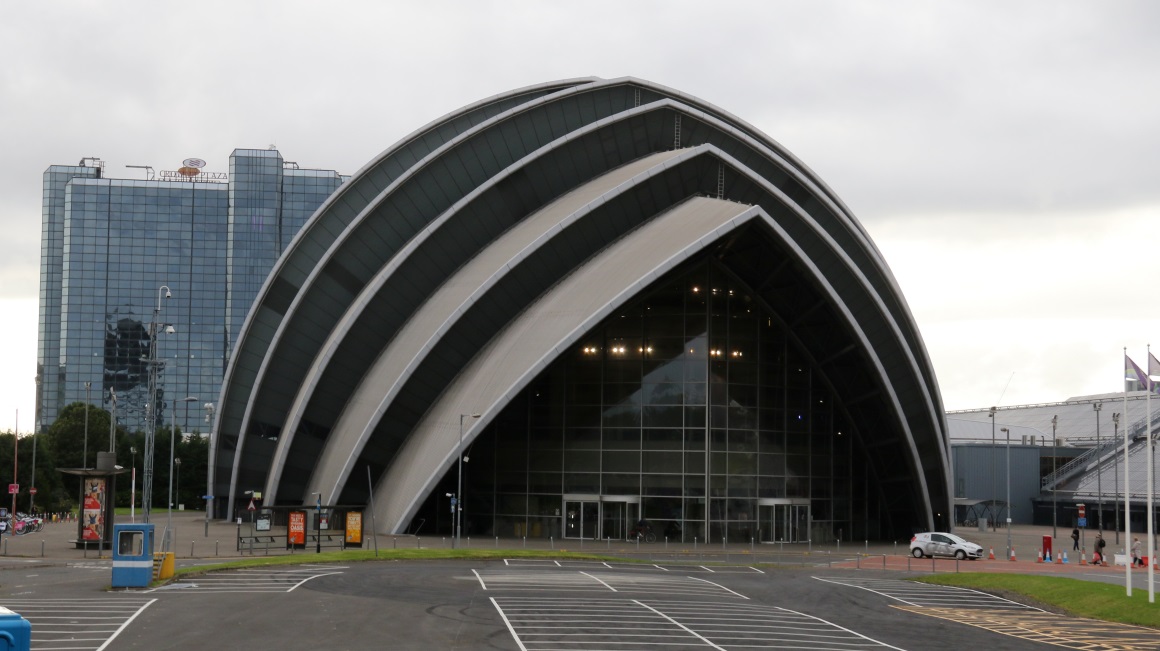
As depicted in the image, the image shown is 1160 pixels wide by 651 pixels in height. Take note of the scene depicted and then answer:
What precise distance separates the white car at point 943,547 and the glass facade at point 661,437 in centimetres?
913

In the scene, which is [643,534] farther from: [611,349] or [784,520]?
[611,349]

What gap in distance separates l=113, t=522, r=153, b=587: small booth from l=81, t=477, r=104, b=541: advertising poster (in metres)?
18.1

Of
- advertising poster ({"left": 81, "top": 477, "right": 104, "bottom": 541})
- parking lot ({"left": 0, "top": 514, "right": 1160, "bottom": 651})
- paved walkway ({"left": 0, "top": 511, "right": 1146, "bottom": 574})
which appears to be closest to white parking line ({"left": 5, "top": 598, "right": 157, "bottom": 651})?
parking lot ({"left": 0, "top": 514, "right": 1160, "bottom": 651})

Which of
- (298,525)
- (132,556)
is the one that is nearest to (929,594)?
(132,556)

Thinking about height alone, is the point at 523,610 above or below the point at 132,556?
below

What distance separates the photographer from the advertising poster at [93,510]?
50812mm

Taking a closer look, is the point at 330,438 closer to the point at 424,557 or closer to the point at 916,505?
the point at 424,557

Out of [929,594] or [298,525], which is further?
[298,525]

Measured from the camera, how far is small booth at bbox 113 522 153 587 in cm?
3372

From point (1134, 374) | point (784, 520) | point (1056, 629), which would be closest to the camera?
point (1056, 629)

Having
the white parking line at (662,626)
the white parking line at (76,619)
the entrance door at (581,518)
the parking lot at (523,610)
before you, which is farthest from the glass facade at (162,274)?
the white parking line at (662,626)

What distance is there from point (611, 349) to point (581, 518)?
9.32 meters

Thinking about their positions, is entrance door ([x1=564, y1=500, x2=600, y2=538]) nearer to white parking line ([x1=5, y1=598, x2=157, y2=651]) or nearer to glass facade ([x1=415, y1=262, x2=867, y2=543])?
glass facade ([x1=415, y1=262, x2=867, y2=543])

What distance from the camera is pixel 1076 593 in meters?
36.1
